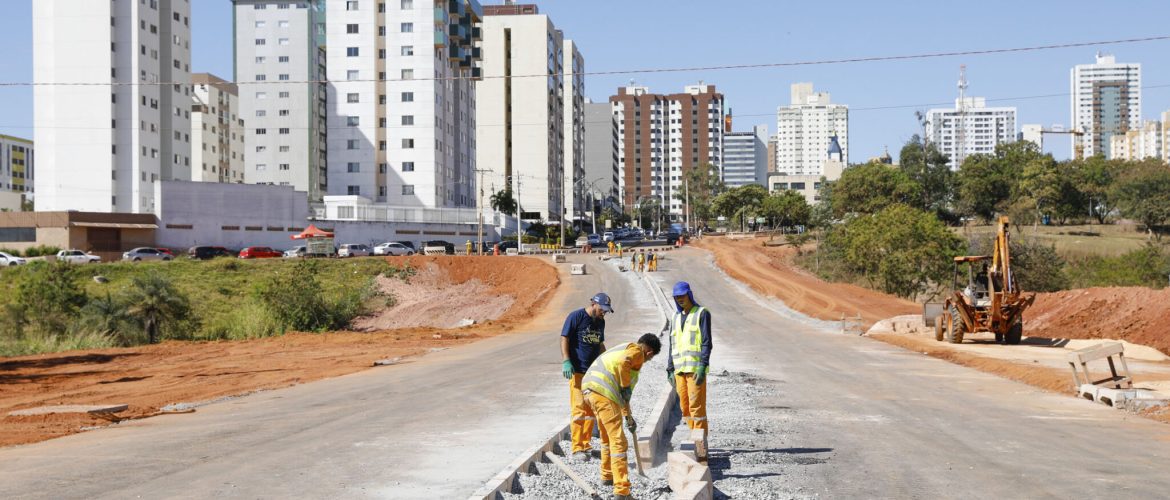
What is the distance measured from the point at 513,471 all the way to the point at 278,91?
398ft

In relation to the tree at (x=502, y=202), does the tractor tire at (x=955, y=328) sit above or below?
below

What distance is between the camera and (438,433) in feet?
46.4

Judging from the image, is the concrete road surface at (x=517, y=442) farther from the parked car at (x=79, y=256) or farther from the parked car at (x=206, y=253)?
the parked car at (x=206, y=253)

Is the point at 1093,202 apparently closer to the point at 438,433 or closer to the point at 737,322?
the point at 737,322

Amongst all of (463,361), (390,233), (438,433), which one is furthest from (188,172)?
(438,433)

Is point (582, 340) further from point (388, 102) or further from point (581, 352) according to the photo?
point (388, 102)

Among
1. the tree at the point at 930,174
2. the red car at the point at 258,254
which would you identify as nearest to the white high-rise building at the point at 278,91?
the red car at the point at 258,254

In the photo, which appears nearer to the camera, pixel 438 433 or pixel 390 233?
pixel 438 433

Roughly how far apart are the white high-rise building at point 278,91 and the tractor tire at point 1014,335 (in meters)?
103

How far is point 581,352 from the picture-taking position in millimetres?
11727

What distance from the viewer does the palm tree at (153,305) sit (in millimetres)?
Result: 40666

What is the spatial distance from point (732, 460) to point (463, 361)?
648 inches

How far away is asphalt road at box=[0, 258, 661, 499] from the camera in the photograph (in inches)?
414

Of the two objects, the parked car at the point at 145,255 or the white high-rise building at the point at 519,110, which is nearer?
the parked car at the point at 145,255
